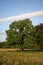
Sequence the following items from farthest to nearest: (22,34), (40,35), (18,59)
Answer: (40,35)
(22,34)
(18,59)

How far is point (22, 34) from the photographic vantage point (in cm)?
5153

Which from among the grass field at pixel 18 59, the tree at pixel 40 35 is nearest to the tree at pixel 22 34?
the tree at pixel 40 35

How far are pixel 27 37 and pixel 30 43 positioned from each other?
1.91 m

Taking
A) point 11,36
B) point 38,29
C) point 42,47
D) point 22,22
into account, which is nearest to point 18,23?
point 22,22

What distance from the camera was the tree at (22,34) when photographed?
5119 centimetres

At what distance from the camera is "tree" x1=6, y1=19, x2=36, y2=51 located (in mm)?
51188

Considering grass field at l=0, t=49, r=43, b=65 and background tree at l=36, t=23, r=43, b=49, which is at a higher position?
→ background tree at l=36, t=23, r=43, b=49

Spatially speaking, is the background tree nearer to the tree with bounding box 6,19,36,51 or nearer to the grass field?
the tree with bounding box 6,19,36,51

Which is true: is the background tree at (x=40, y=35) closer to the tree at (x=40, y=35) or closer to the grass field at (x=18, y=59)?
the tree at (x=40, y=35)

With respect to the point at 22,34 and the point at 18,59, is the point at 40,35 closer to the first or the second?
the point at 22,34

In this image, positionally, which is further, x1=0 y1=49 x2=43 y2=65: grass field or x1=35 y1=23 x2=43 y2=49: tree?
x1=35 y1=23 x2=43 y2=49: tree

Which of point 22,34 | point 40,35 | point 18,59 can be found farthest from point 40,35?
point 18,59

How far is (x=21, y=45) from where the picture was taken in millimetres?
51438

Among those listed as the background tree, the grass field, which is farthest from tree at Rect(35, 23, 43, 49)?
the grass field
